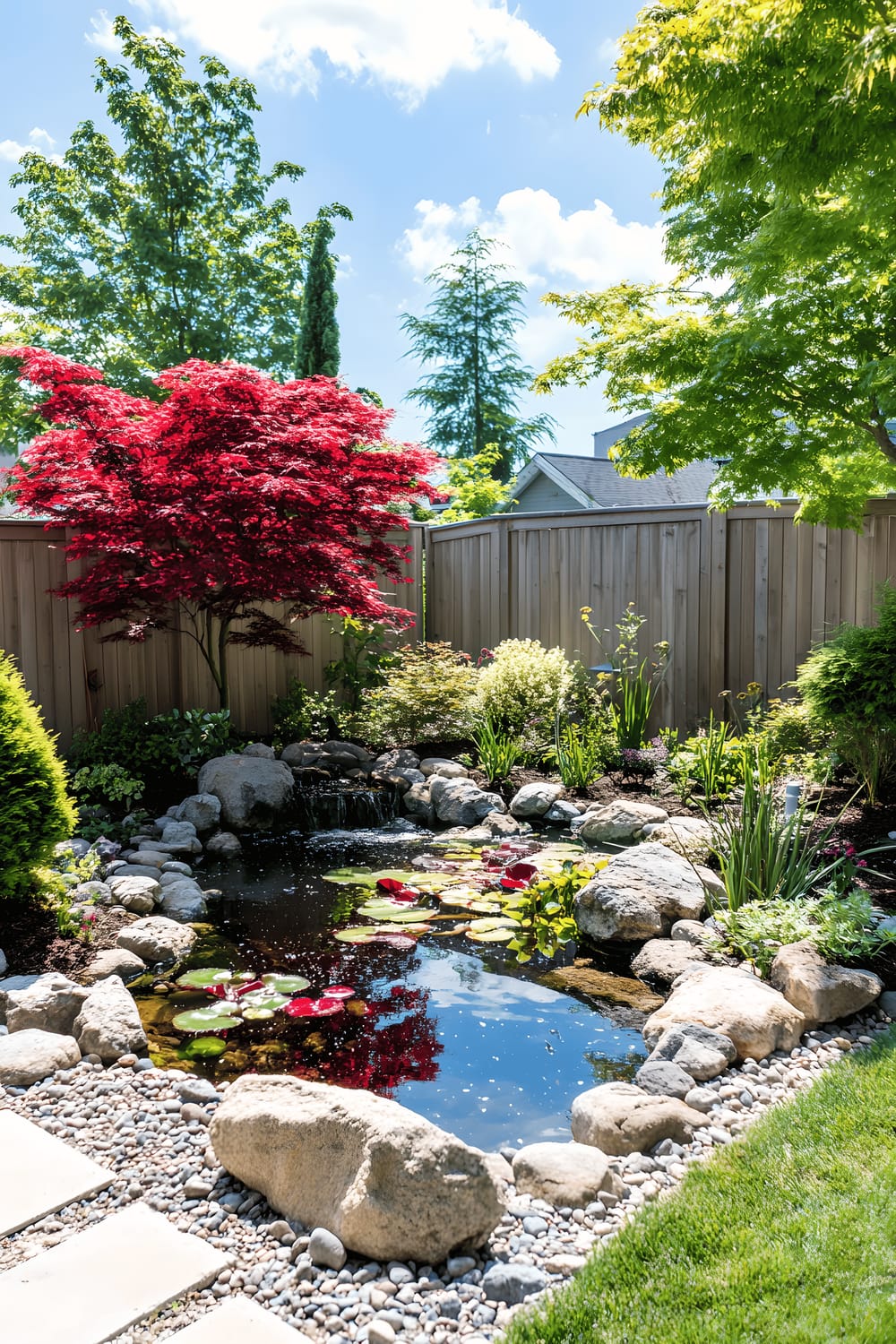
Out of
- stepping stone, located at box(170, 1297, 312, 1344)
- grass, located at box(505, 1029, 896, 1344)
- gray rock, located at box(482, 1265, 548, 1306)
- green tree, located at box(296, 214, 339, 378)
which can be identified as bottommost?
gray rock, located at box(482, 1265, 548, 1306)

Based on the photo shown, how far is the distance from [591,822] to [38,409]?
459 centimetres

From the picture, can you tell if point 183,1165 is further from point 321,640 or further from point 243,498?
point 321,640

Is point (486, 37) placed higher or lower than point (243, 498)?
higher

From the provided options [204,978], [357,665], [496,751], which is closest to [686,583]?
[496,751]

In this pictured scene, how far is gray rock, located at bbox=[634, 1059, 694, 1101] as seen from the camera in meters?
2.72

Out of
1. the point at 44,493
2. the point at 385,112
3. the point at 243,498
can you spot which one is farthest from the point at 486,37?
the point at 44,493

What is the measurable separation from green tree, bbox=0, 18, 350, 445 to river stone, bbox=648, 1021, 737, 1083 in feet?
50.7

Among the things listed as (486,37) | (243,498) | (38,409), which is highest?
(486,37)

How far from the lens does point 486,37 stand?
6.97 metres

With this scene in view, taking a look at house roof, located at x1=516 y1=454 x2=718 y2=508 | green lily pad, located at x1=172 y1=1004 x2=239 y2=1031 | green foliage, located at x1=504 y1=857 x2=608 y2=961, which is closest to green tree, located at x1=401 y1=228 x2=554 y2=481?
house roof, located at x1=516 y1=454 x2=718 y2=508

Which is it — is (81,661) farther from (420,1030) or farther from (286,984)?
(420,1030)

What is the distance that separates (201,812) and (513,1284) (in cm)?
471

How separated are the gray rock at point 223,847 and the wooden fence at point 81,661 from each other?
67.6 inches

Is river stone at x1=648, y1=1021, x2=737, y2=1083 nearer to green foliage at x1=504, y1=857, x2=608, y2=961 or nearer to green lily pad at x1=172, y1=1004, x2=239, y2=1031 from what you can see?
green foliage at x1=504, y1=857, x2=608, y2=961
